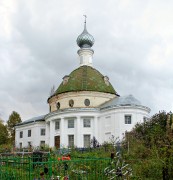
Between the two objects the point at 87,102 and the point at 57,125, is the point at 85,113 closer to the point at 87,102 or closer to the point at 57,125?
the point at 87,102

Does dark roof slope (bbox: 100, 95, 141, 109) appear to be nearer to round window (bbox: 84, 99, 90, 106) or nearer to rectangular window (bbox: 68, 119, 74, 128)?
round window (bbox: 84, 99, 90, 106)

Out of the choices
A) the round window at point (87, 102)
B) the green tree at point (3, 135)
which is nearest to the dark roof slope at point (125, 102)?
the round window at point (87, 102)

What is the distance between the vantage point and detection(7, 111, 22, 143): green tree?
63844 mm

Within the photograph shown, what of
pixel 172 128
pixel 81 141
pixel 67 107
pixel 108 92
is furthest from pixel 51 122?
pixel 172 128

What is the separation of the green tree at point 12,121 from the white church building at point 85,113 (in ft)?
52.1

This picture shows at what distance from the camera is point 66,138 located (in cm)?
4044

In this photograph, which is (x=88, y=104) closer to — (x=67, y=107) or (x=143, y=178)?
(x=67, y=107)

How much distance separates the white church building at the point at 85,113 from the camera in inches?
1476

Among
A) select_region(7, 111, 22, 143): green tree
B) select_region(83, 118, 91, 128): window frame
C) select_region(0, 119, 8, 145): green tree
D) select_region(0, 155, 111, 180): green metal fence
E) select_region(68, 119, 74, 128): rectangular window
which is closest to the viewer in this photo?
select_region(0, 155, 111, 180): green metal fence

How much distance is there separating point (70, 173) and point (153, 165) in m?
3.09

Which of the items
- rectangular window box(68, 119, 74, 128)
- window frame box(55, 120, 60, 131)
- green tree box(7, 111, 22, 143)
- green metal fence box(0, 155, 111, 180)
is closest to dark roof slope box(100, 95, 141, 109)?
rectangular window box(68, 119, 74, 128)

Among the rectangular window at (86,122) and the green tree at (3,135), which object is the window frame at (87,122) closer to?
the rectangular window at (86,122)

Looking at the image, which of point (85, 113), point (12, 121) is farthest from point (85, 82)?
point (12, 121)

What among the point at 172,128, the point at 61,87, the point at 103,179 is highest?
the point at 61,87
